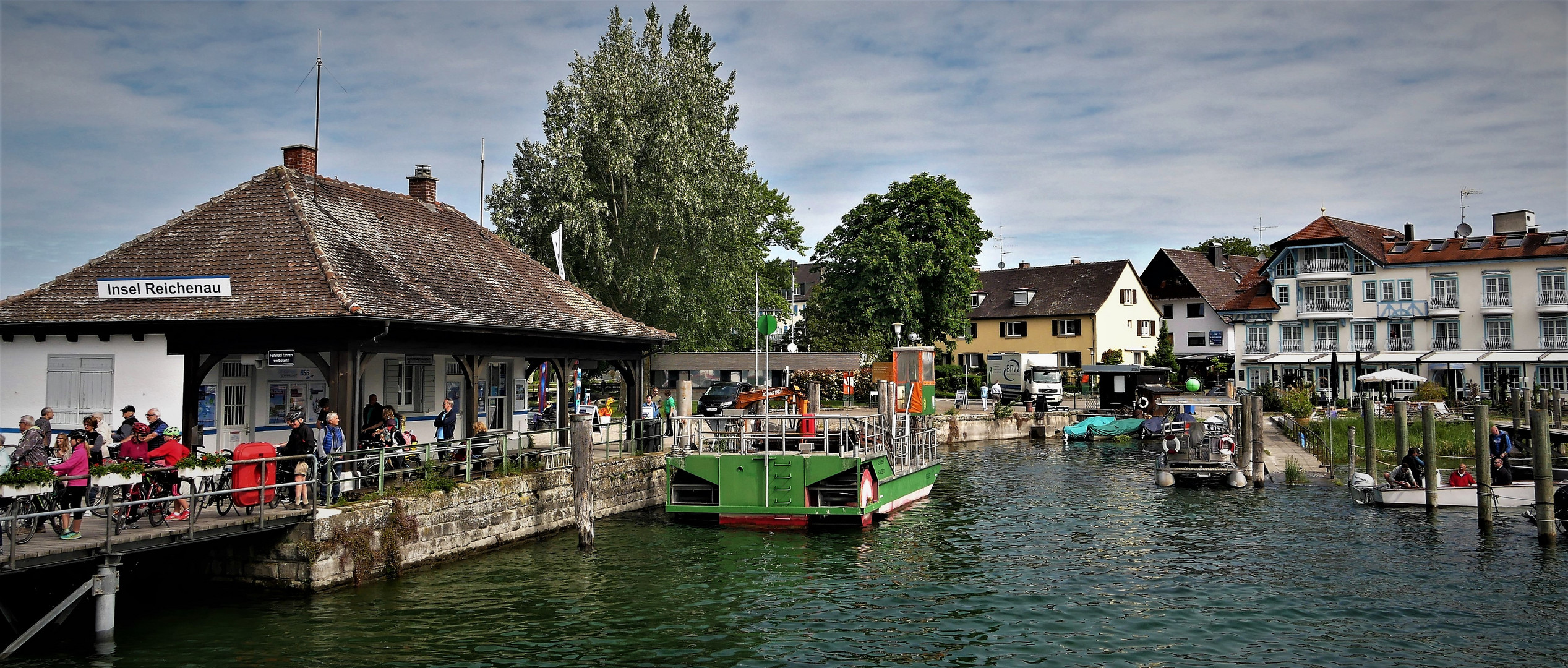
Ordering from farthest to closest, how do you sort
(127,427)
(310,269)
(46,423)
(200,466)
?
(310,269)
(46,423)
(127,427)
(200,466)

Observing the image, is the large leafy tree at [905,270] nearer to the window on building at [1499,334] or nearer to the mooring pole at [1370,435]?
the window on building at [1499,334]

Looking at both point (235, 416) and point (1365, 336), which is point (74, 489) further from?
point (1365, 336)

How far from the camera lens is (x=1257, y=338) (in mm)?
59719

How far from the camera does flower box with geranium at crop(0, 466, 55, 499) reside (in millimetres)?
12391

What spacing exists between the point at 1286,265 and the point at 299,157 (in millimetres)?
53151

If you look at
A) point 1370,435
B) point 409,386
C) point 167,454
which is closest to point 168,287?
point 167,454

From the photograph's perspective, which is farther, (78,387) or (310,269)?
(310,269)

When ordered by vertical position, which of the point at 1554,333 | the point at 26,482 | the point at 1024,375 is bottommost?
the point at 26,482

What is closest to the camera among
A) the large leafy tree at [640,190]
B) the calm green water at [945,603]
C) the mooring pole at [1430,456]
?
the calm green water at [945,603]

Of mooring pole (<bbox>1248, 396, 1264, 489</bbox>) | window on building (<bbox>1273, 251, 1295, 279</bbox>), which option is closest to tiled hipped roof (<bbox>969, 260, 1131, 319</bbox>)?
window on building (<bbox>1273, 251, 1295, 279</bbox>)

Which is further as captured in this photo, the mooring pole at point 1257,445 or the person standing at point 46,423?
the mooring pole at point 1257,445

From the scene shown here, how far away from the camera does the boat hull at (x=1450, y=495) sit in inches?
886

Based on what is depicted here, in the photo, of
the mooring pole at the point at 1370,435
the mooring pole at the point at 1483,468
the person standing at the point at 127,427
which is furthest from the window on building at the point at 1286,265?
the person standing at the point at 127,427

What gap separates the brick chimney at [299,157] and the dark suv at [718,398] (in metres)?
20.0
